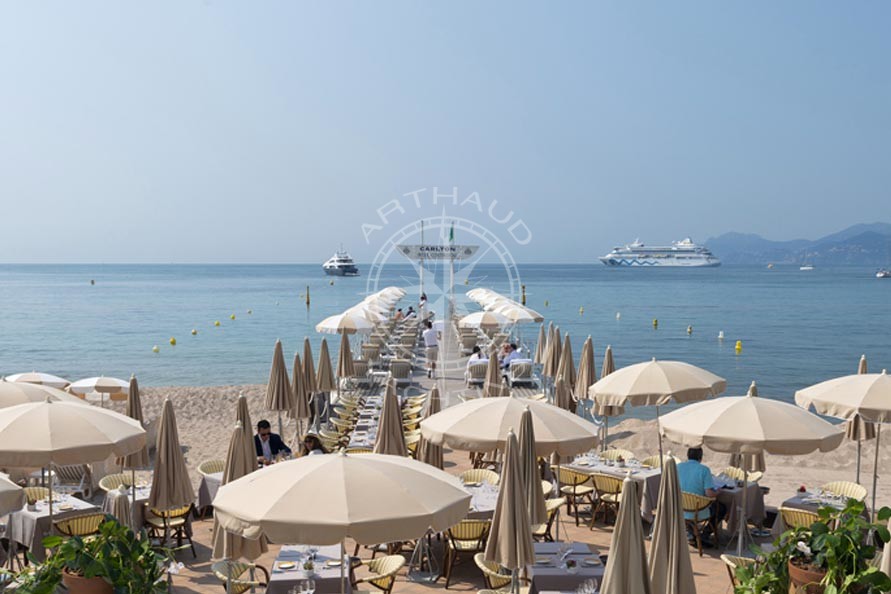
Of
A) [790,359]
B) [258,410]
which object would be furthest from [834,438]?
[790,359]

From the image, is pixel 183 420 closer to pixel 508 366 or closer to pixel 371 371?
pixel 371 371

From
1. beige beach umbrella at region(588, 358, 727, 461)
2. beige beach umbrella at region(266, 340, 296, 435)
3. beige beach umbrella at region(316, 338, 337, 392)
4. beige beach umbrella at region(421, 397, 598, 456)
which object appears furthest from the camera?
beige beach umbrella at region(316, 338, 337, 392)

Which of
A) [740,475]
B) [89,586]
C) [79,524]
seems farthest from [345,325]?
[89,586]

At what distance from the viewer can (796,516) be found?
8.68m

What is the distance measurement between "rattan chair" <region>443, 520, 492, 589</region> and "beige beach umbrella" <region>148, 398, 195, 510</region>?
10.2 ft

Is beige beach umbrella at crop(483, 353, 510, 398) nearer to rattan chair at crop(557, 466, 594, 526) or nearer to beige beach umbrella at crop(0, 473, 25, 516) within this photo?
rattan chair at crop(557, 466, 594, 526)

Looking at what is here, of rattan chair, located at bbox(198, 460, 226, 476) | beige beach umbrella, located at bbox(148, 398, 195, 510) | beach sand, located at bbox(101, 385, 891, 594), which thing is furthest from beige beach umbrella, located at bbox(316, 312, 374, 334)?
beige beach umbrella, located at bbox(148, 398, 195, 510)

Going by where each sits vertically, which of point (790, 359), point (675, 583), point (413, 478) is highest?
point (413, 478)

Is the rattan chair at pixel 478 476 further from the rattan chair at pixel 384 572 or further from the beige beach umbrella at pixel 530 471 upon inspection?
the rattan chair at pixel 384 572

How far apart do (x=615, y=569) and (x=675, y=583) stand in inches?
25.6

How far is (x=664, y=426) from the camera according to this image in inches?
316

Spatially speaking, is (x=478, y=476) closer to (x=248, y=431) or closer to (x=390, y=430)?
(x=390, y=430)

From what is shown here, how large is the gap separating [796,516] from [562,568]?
138 inches

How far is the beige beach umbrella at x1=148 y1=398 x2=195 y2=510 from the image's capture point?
849 cm
